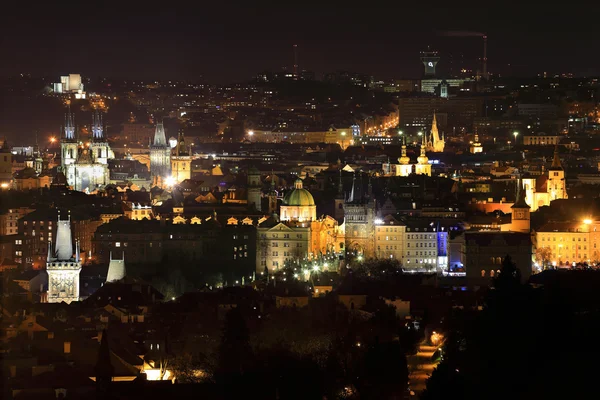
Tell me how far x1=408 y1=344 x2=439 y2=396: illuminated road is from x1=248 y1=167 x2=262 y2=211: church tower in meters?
24.9

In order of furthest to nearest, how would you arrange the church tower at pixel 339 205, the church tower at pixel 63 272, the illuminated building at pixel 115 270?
the church tower at pixel 339 205 < the illuminated building at pixel 115 270 < the church tower at pixel 63 272

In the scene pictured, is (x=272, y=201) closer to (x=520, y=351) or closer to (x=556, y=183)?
(x=556, y=183)

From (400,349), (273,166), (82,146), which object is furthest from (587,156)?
(400,349)

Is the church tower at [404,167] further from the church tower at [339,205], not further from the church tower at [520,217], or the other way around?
the church tower at [520,217]

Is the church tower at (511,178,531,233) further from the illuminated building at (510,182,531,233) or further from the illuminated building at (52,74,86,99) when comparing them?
the illuminated building at (52,74,86,99)

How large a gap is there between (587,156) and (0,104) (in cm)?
4270

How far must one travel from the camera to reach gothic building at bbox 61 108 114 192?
245 ft

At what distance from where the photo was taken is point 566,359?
89.6ft

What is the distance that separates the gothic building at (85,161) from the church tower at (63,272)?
27773mm

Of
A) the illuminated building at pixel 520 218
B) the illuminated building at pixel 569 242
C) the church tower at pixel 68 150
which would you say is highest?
the church tower at pixel 68 150

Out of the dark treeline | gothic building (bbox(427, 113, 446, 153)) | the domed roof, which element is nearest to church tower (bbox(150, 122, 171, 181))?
gothic building (bbox(427, 113, 446, 153))

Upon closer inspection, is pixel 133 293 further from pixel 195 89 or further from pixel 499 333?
pixel 195 89

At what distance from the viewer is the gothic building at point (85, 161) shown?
74812 mm

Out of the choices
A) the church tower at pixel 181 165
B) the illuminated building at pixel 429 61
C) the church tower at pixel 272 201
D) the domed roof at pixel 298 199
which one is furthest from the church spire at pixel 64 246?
the illuminated building at pixel 429 61
